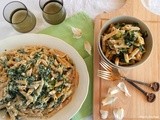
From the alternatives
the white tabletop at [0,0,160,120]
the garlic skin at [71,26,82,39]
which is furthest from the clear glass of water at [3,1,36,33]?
the garlic skin at [71,26,82,39]

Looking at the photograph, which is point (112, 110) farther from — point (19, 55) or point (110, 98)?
point (19, 55)

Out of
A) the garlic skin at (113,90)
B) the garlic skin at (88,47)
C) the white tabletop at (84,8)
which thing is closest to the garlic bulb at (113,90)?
the garlic skin at (113,90)

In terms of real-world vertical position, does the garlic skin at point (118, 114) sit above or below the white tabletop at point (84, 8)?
below

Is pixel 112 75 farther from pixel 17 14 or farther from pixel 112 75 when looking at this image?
pixel 17 14

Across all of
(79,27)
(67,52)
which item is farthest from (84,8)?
(67,52)

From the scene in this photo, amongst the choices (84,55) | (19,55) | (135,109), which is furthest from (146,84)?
(19,55)

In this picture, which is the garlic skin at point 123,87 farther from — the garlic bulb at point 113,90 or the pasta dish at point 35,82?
the pasta dish at point 35,82
